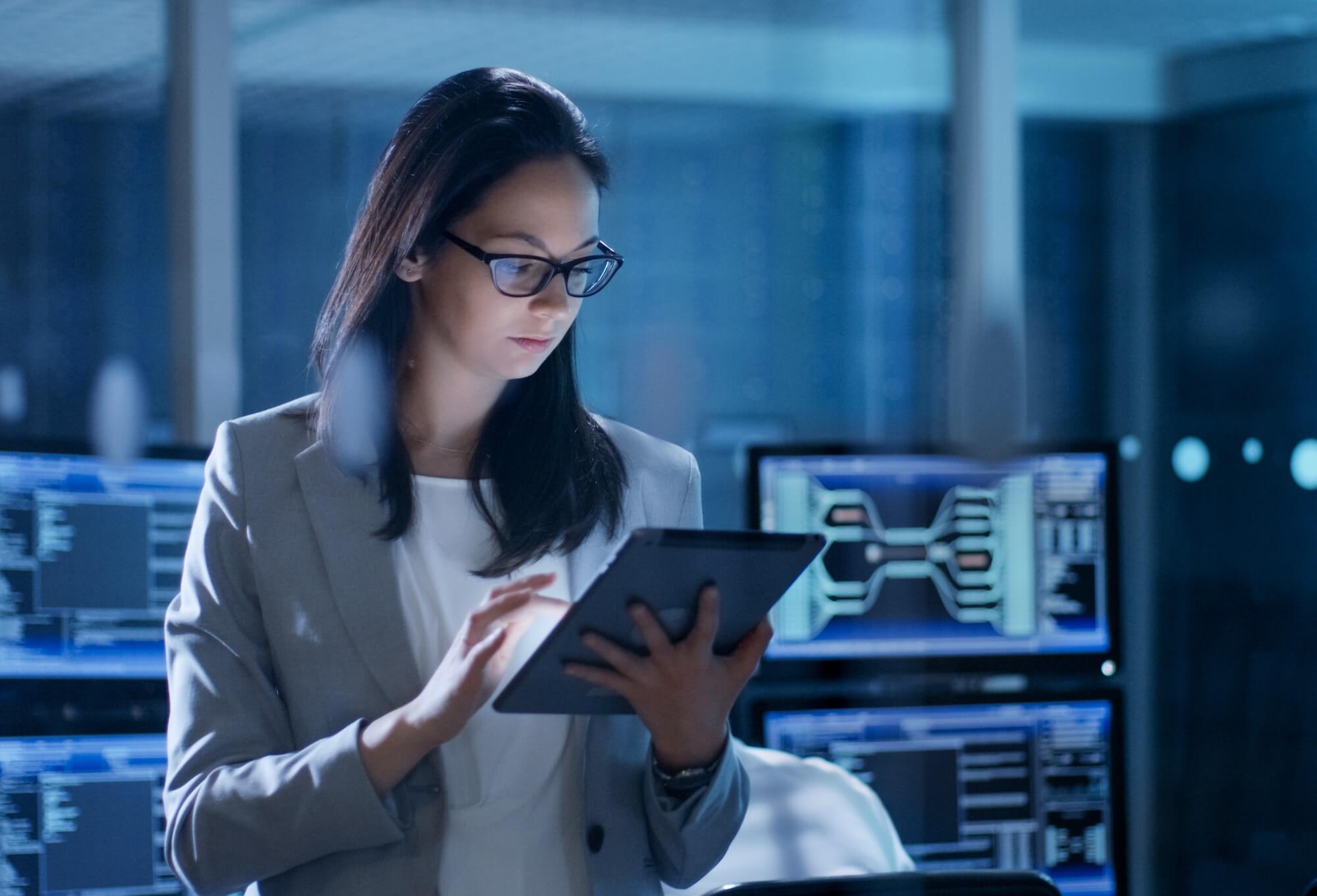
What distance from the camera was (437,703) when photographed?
0.95 m

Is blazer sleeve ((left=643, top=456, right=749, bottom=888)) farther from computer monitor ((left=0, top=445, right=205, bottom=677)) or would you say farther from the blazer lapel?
computer monitor ((left=0, top=445, right=205, bottom=677))

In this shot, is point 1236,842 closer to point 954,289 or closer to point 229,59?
point 954,289

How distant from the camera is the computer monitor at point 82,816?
181 cm

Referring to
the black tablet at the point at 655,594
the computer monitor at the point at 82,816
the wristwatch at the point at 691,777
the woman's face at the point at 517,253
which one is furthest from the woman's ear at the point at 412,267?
the computer monitor at the point at 82,816

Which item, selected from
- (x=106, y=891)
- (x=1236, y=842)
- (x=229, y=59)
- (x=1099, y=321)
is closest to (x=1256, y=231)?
(x=1099, y=321)

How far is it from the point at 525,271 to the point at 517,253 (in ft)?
0.05

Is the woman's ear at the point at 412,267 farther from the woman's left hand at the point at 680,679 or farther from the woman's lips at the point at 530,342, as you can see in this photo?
the woman's left hand at the point at 680,679

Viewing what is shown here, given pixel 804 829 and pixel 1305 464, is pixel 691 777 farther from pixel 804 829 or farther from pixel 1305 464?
pixel 1305 464

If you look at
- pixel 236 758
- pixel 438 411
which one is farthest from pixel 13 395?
pixel 236 758

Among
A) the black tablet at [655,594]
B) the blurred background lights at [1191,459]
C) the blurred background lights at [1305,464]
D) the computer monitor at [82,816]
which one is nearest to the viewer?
the black tablet at [655,594]

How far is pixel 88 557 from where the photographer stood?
6.09 ft

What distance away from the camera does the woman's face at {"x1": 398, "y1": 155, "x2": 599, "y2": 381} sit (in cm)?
110

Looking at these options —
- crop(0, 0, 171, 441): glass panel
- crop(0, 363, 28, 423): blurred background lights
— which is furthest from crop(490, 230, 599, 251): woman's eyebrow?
crop(0, 363, 28, 423): blurred background lights

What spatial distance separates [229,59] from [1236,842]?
2.85 meters
